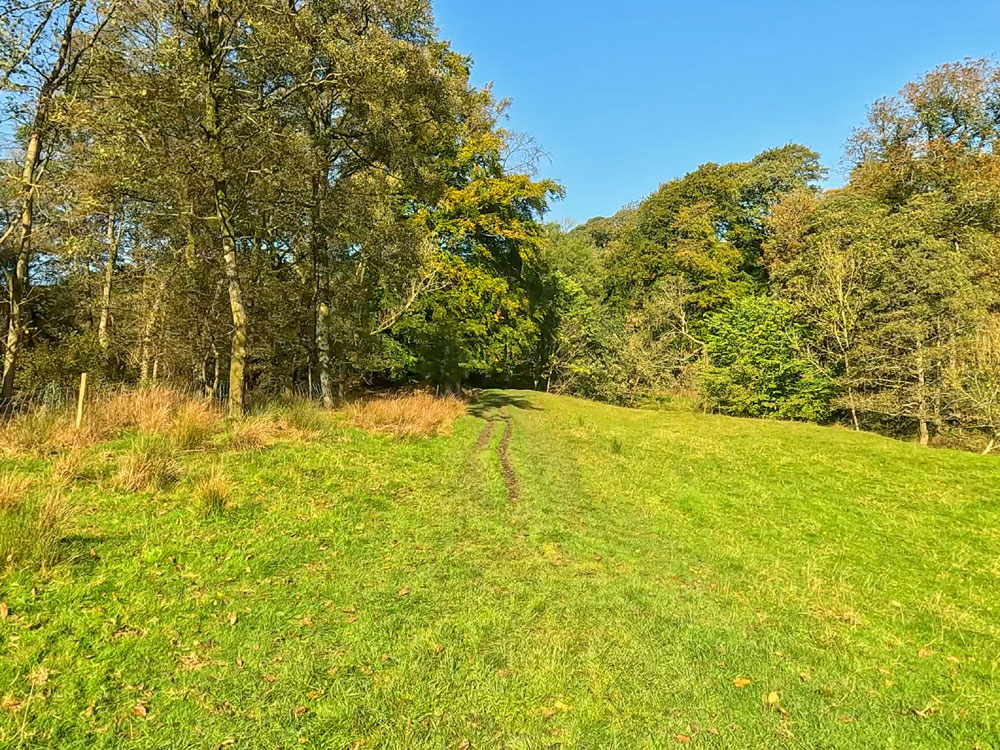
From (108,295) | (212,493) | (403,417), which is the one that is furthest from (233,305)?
(108,295)

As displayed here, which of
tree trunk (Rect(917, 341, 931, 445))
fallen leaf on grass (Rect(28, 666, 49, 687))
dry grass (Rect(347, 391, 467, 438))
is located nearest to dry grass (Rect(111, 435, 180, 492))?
fallen leaf on grass (Rect(28, 666, 49, 687))

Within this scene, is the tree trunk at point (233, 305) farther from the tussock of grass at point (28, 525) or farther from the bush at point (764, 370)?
the bush at point (764, 370)

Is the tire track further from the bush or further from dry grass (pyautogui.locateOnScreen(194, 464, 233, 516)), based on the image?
the bush

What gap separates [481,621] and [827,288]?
3085 cm

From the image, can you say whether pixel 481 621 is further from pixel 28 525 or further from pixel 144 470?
pixel 144 470

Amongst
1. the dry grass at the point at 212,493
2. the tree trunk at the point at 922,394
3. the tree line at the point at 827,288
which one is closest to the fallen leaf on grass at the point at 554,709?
the dry grass at the point at 212,493

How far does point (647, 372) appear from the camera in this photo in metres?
39.6

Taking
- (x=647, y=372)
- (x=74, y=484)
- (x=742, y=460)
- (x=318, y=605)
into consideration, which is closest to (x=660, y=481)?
(x=742, y=460)

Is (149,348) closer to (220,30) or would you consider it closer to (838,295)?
(220,30)

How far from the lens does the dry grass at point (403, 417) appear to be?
44.2 feet

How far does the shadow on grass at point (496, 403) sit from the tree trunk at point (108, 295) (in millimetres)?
13124

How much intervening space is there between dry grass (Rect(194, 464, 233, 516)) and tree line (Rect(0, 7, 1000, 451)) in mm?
4912

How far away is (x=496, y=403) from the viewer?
2697cm

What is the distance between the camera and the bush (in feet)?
97.7
